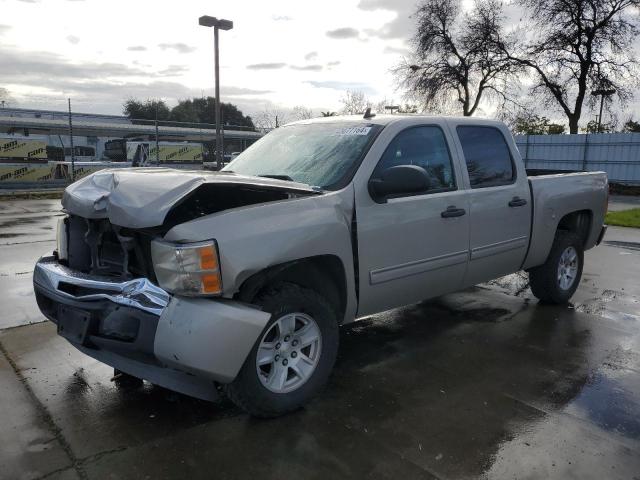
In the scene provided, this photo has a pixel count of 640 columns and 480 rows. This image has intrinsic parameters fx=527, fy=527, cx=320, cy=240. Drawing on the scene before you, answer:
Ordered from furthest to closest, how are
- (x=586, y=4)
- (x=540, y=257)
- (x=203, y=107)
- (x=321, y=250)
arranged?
1. (x=203, y=107)
2. (x=586, y=4)
3. (x=540, y=257)
4. (x=321, y=250)

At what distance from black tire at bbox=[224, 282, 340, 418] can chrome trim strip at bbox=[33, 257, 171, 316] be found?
563 mm

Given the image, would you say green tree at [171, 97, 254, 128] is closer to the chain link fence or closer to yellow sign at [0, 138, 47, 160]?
the chain link fence

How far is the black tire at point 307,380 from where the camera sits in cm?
304

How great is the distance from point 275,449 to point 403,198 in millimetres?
1962

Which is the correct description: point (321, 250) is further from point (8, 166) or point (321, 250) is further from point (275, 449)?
point (8, 166)

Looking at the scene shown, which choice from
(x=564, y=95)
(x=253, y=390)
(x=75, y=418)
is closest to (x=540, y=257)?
(x=253, y=390)

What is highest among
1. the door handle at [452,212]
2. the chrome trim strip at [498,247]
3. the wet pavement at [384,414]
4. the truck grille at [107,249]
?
the door handle at [452,212]

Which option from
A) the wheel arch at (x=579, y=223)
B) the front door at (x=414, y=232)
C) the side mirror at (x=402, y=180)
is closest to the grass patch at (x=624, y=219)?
the wheel arch at (x=579, y=223)

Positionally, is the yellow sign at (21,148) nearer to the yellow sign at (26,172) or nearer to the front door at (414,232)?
the yellow sign at (26,172)

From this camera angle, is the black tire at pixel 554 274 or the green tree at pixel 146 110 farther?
the green tree at pixel 146 110

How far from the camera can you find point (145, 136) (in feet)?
126

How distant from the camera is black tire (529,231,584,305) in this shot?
5.57 metres

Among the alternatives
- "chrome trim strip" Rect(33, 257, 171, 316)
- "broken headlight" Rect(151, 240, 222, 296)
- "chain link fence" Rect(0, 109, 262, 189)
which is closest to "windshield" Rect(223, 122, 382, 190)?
"broken headlight" Rect(151, 240, 222, 296)

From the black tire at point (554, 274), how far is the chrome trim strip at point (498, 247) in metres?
0.67
